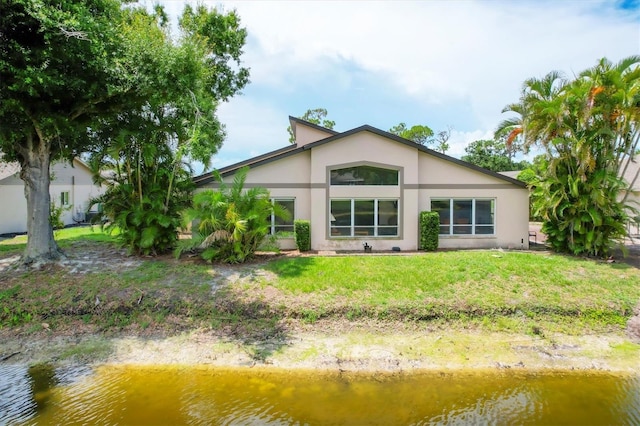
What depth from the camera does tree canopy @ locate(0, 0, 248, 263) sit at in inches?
332

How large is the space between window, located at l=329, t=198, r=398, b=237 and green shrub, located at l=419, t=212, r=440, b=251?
1160 millimetres

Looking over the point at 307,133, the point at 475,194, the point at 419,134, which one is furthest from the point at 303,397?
the point at 419,134

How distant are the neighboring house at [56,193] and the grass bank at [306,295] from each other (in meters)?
8.19

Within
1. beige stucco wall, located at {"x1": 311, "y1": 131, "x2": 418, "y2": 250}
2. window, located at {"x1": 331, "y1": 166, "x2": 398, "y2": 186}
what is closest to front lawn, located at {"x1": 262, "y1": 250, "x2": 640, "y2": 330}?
beige stucco wall, located at {"x1": 311, "y1": 131, "x2": 418, "y2": 250}

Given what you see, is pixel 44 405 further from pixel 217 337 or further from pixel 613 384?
pixel 613 384

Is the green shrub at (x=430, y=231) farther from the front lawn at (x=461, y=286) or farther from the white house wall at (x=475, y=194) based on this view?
the front lawn at (x=461, y=286)

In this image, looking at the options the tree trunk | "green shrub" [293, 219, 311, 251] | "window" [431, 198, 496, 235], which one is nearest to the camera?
the tree trunk

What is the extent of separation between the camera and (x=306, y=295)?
31.1 ft

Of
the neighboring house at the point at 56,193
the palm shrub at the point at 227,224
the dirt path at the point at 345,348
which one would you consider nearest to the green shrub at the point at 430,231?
the dirt path at the point at 345,348

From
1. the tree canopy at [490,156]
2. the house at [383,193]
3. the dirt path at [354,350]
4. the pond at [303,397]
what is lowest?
the pond at [303,397]

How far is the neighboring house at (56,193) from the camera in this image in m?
18.8

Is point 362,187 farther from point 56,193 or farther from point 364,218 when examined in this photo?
point 56,193

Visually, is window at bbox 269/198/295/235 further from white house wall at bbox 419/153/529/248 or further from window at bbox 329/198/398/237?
white house wall at bbox 419/153/529/248

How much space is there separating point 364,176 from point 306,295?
7098 mm
